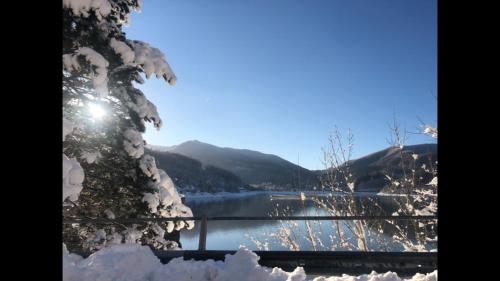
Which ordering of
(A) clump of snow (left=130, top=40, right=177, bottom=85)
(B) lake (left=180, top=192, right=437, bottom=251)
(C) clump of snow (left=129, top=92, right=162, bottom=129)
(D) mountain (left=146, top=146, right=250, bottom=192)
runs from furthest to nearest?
(D) mountain (left=146, top=146, right=250, bottom=192)
(B) lake (left=180, top=192, right=437, bottom=251)
(C) clump of snow (left=129, top=92, right=162, bottom=129)
(A) clump of snow (left=130, top=40, right=177, bottom=85)

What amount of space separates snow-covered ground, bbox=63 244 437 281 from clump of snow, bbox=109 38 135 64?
505 centimetres

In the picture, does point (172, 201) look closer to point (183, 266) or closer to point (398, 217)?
point (183, 266)

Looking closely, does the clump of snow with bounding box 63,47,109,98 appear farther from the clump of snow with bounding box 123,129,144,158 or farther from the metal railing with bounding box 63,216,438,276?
the metal railing with bounding box 63,216,438,276

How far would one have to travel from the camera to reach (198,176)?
133000mm

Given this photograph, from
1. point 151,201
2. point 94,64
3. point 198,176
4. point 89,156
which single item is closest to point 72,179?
point 94,64

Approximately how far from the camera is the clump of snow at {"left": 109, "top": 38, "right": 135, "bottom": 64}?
27.7 feet

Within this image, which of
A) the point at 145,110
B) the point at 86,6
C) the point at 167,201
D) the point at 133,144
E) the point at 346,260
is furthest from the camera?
the point at 145,110

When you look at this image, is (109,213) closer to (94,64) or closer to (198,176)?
(94,64)

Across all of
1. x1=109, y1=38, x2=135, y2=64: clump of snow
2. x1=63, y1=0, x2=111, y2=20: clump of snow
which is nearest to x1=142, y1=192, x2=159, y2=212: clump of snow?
x1=109, y1=38, x2=135, y2=64: clump of snow

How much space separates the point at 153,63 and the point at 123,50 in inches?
28.8
